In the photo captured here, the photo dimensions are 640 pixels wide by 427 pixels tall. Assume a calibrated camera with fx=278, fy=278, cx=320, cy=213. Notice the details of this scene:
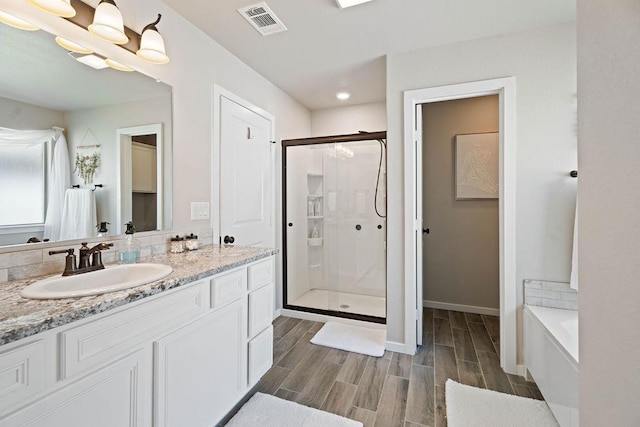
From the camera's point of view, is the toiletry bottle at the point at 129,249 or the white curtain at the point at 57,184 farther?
the toiletry bottle at the point at 129,249

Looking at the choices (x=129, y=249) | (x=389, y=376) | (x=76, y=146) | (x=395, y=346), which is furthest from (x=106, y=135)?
(x=395, y=346)

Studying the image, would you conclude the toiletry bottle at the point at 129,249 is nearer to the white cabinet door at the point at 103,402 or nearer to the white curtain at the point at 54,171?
the white curtain at the point at 54,171

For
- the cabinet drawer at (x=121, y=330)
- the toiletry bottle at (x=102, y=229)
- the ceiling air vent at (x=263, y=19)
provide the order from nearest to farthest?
the cabinet drawer at (x=121, y=330) < the toiletry bottle at (x=102, y=229) < the ceiling air vent at (x=263, y=19)

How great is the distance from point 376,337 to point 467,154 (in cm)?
224

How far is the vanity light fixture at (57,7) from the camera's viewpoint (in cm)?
120

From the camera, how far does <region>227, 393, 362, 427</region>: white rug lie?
1.57 metres

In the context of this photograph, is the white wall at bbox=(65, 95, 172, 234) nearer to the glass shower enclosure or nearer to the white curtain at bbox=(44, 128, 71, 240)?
the white curtain at bbox=(44, 128, 71, 240)

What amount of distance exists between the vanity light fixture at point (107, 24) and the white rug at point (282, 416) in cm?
216

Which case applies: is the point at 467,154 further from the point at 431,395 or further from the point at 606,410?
the point at 606,410

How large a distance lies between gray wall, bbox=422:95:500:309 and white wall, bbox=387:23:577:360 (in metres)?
1.08

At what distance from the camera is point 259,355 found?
178 cm

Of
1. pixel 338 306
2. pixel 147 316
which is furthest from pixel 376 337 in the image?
pixel 147 316

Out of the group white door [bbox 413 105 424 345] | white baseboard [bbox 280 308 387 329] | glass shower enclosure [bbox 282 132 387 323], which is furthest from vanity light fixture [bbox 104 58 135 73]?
white baseboard [bbox 280 308 387 329]

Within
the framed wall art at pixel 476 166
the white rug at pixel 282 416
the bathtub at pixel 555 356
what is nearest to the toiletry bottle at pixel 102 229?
the white rug at pixel 282 416
